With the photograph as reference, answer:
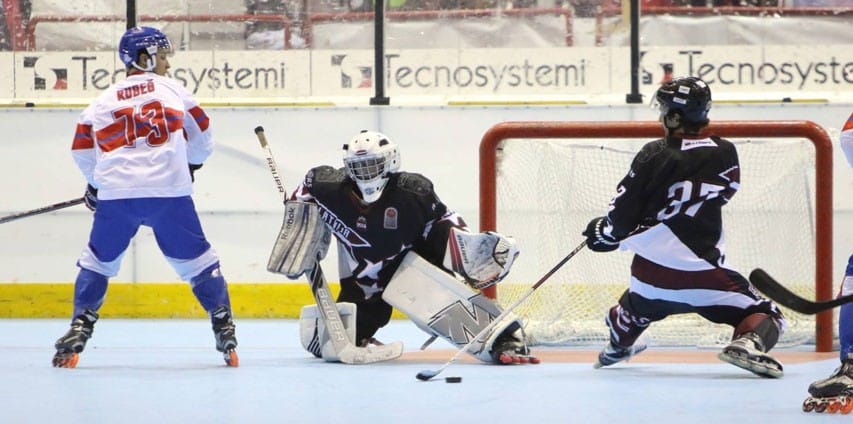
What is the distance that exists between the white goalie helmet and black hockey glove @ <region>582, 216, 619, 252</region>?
→ 2.73ft

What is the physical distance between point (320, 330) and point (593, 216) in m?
1.58

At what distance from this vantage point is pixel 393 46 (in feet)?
24.1

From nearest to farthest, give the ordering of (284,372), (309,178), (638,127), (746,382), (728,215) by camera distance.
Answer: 1. (746,382)
2. (284,372)
3. (309,178)
4. (638,127)
5. (728,215)

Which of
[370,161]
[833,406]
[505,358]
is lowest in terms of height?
[505,358]

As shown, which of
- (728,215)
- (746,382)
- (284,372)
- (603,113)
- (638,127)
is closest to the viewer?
(746,382)

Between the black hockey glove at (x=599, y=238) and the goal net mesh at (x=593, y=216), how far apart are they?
1.19m

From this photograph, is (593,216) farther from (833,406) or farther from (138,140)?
(833,406)

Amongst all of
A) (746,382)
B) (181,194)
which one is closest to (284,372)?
(181,194)

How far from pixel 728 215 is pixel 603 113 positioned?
96 cm

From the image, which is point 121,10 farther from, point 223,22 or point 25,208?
point 25,208

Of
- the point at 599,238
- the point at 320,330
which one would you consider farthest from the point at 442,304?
the point at 599,238

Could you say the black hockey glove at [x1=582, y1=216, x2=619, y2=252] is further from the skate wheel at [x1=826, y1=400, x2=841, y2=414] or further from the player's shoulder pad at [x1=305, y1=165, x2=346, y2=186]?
the skate wheel at [x1=826, y1=400, x2=841, y2=414]

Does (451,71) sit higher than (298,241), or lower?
higher

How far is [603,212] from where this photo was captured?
21.2 ft
